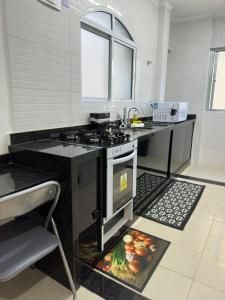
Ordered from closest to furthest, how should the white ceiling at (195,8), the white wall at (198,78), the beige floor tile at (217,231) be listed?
the beige floor tile at (217,231) < the white ceiling at (195,8) < the white wall at (198,78)

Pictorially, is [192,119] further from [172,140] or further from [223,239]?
[223,239]

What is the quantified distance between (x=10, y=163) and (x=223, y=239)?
1.93 meters

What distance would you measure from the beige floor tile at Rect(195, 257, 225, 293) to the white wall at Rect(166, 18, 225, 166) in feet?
9.44

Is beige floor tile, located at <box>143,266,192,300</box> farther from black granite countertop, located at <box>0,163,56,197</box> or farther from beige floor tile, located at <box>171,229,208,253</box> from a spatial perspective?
black granite countertop, located at <box>0,163,56,197</box>

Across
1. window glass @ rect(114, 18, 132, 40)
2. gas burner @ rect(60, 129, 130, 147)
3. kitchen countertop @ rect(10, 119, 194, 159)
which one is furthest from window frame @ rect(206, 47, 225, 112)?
kitchen countertop @ rect(10, 119, 194, 159)

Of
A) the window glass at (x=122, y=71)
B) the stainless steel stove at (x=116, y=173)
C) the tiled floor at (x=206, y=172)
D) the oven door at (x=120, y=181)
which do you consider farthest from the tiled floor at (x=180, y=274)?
the window glass at (x=122, y=71)

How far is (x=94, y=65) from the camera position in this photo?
2.40 metres

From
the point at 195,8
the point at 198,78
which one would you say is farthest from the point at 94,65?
the point at 198,78

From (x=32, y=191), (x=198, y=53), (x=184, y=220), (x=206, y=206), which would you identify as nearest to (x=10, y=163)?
(x=32, y=191)

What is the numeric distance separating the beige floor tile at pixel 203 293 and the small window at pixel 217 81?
3421 millimetres

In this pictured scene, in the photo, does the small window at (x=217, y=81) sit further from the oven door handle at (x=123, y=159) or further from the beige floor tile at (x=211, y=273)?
the beige floor tile at (x=211, y=273)

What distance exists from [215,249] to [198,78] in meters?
3.17

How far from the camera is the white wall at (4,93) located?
4.60ft

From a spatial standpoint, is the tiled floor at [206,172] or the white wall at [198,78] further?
the white wall at [198,78]
